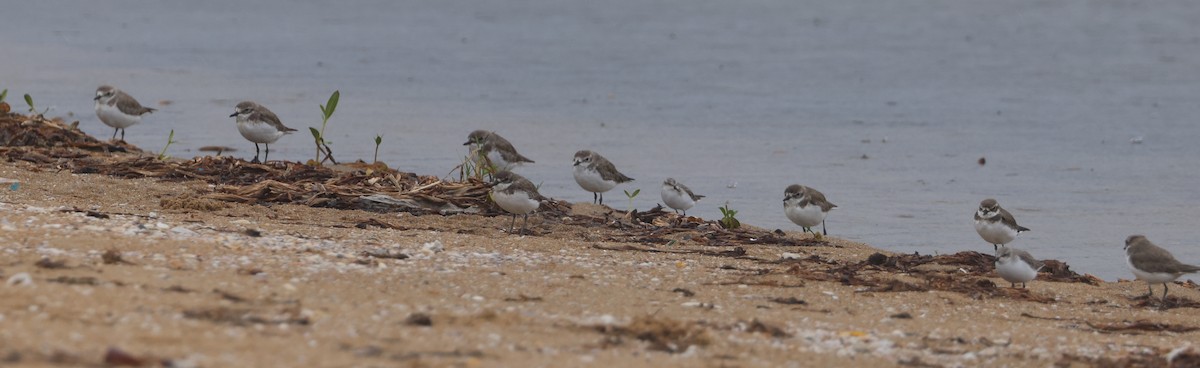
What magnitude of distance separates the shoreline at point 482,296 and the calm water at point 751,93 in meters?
2.38

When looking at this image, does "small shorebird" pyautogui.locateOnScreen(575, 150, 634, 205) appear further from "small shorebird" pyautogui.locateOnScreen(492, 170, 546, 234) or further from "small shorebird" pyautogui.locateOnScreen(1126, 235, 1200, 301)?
"small shorebird" pyautogui.locateOnScreen(1126, 235, 1200, 301)

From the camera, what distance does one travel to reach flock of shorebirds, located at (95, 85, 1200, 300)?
8625 mm

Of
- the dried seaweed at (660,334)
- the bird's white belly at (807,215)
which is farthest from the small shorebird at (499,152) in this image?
the dried seaweed at (660,334)

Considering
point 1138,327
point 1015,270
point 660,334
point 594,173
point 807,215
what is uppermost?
point 594,173

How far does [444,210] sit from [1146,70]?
503 inches

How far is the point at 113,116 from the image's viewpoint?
13.9 metres

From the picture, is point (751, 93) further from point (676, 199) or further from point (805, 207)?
point (805, 207)

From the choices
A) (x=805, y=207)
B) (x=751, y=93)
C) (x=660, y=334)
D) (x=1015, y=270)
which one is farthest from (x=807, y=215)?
(x=751, y=93)

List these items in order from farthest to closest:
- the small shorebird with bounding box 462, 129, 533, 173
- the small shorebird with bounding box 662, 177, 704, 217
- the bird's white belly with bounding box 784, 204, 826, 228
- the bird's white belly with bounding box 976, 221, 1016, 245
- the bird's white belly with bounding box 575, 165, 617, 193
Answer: the small shorebird with bounding box 462, 129, 533, 173, the bird's white belly with bounding box 575, 165, 617, 193, the small shorebird with bounding box 662, 177, 704, 217, the bird's white belly with bounding box 784, 204, 826, 228, the bird's white belly with bounding box 976, 221, 1016, 245

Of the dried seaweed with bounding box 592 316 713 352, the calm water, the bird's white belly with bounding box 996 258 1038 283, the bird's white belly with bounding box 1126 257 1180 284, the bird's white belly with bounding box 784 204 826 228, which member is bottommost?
the dried seaweed with bounding box 592 316 713 352

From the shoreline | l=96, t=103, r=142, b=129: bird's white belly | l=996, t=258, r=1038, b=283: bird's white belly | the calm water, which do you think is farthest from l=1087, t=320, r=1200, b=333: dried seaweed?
l=96, t=103, r=142, b=129: bird's white belly

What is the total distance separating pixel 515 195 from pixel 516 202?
6 centimetres

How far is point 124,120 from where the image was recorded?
45.8 ft

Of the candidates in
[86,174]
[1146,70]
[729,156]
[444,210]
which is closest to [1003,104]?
[1146,70]
